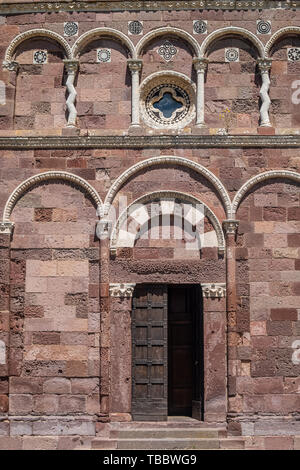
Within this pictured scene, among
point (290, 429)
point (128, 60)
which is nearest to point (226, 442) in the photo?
point (290, 429)

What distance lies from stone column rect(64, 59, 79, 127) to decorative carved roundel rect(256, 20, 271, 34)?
352 centimetres

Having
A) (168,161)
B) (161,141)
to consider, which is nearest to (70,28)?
(161,141)

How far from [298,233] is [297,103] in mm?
2499

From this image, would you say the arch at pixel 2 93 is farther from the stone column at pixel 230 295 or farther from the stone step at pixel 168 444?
the stone step at pixel 168 444

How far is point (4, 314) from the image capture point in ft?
38.5

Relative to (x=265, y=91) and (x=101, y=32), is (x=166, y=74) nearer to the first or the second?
(x=101, y=32)

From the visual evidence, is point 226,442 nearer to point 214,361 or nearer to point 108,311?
point 214,361

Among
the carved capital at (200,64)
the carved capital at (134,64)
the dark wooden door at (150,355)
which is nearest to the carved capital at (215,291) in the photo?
the dark wooden door at (150,355)

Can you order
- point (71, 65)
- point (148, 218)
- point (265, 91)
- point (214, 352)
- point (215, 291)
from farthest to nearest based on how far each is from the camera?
point (71, 65) → point (265, 91) → point (148, 218) → point (215, 291) → point (214, 352)

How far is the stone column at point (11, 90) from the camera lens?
40.7ft

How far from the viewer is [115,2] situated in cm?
1247

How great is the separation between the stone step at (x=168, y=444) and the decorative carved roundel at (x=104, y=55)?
7.06 m

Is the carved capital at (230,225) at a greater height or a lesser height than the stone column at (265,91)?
lesser

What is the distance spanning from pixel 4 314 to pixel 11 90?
4.25 m
